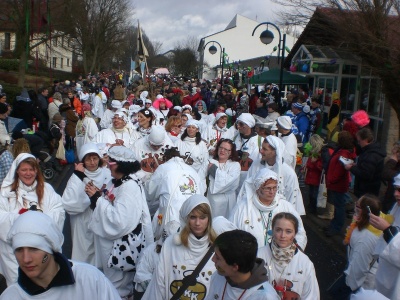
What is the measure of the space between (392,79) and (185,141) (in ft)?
17.4

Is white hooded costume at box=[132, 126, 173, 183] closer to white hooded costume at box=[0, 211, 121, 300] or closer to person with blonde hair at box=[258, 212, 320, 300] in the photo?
person with blonde hair at box=[258, 212, 320, 300]

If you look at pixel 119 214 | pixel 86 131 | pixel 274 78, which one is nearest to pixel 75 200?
pixel 119 214

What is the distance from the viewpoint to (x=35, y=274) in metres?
2.63

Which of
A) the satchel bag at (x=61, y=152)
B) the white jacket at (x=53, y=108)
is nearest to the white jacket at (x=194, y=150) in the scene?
the satchel bag at (x=61, y=152)

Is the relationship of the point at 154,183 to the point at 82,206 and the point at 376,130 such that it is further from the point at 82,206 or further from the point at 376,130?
the point at 376,130

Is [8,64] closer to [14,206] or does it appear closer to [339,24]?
[339,24]

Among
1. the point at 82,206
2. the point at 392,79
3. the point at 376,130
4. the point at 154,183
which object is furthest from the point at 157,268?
the point at 376,130

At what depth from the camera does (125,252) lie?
472cm

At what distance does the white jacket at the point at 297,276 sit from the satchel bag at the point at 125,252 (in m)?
1.34

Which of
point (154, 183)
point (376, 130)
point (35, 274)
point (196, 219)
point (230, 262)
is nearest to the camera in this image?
point (35, 274)

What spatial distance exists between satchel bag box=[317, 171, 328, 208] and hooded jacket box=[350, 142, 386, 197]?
1.83 m

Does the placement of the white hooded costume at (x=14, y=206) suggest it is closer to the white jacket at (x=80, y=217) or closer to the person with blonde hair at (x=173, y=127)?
the white jacket at (x=80, y=217)

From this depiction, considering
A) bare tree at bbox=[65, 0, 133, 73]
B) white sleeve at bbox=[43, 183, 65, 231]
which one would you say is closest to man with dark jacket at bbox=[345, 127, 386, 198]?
white sleeve at bbox=[43, 183, 65, 231]

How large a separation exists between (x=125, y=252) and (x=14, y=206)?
3.71 ft
